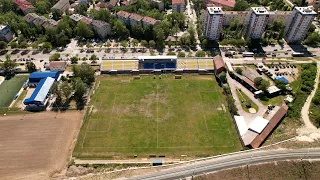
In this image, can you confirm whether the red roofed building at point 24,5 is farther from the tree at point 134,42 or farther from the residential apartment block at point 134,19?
the tree at point 134,42

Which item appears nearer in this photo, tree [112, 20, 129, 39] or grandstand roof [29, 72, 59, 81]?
grandstand roof [29, 72, 59, 81]

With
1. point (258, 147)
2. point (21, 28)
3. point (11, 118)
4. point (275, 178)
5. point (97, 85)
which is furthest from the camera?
point (21, 28)

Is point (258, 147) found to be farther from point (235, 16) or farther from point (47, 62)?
point (47, 62)

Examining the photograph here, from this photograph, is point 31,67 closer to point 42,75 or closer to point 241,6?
point 42,75

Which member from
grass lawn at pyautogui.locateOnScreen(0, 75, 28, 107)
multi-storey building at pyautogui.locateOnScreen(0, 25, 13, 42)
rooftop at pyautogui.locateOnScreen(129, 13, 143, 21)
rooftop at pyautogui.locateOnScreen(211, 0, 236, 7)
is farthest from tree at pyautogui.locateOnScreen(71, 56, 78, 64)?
rooftop at pyautogui.locateOnScreen(211, 0, 236, 7)

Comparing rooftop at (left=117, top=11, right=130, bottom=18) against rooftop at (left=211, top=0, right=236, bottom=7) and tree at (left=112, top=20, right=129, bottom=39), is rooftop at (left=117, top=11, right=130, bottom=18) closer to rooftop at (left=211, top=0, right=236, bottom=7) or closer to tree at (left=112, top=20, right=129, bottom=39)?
tree at (left=112, top=20, right=129, bottom=39)

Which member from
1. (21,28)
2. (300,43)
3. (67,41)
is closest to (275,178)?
(300,43)
